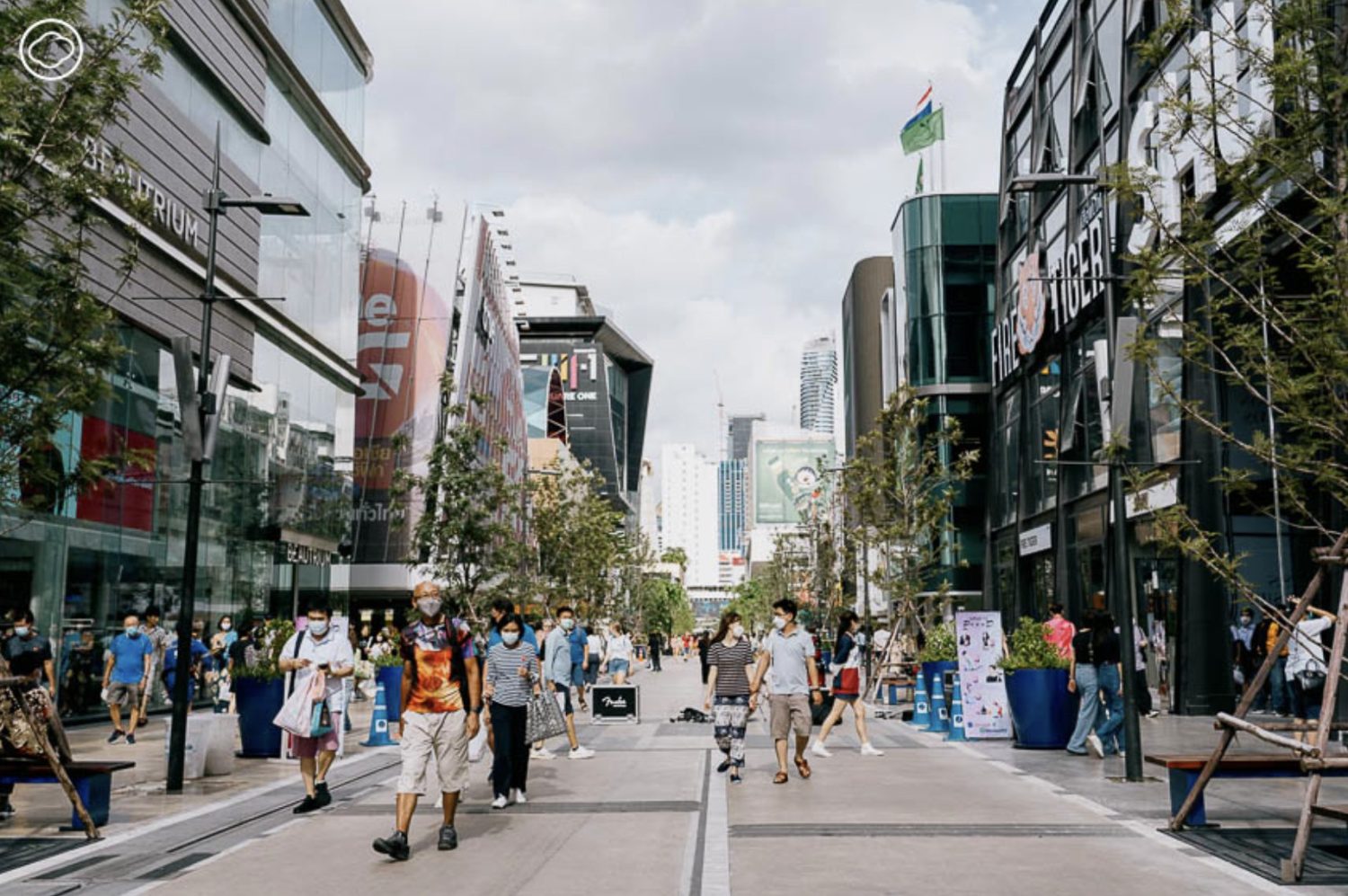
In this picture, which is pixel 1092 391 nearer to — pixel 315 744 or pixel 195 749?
pixel 195 749

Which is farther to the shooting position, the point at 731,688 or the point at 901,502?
the point at 901,502

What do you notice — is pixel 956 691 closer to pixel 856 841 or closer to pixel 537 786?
pixel 537 786

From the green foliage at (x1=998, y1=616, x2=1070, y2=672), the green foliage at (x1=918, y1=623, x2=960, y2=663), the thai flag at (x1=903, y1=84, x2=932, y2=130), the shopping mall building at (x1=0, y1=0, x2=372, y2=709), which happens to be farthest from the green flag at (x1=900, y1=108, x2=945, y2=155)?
the green foliage at (x1=998, y1=616, x2=1070, y2=672)

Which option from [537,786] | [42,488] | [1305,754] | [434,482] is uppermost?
[434,482]

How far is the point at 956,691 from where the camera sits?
2031cm

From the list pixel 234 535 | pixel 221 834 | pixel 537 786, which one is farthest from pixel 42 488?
pixel 234 535

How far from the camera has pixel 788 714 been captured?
48.2 feet

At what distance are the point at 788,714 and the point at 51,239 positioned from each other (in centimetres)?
908

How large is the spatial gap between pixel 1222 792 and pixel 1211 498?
12.7 m

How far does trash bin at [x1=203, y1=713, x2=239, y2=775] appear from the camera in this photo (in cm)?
1486

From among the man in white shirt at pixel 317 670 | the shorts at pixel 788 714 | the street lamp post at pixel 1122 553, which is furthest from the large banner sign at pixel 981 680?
the man in white shirt at pixel 317 670

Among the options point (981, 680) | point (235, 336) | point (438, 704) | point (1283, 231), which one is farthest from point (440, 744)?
point (235, 336)

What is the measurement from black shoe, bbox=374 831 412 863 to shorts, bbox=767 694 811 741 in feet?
20.2

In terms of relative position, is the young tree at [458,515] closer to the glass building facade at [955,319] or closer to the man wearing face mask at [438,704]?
the man wearing face mask at [438,704]
